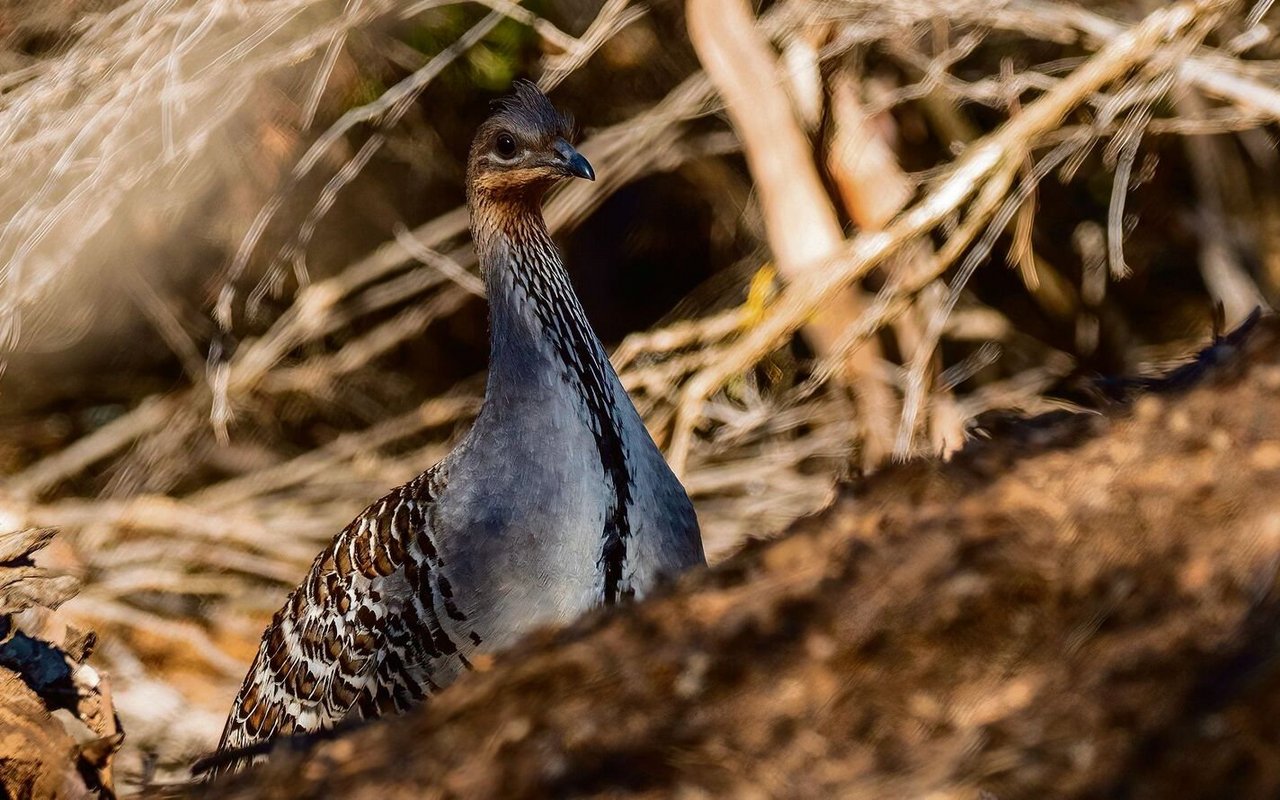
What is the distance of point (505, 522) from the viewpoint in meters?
3.23

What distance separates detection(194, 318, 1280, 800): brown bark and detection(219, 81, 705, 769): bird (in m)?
1.30

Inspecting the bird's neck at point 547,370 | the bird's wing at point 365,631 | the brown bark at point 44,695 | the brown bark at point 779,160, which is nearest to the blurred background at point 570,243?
the brown bark at point 779,160

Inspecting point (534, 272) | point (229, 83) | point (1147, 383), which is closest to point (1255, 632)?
point (1147, 383)

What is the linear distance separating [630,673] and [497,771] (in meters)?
0.19

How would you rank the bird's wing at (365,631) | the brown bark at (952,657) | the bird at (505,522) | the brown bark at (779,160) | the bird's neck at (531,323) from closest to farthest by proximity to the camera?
the brown bark at (952,657)
the bird at (505,522)
the bird's wing at (365,631)
the bird's neck at (531,323)
the brown bark at (779,160)

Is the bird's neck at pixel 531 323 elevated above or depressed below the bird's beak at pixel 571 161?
below

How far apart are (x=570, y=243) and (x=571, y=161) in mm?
4789

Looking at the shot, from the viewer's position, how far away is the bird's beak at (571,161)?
3639mm

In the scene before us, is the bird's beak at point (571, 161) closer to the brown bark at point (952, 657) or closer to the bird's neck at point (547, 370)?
the bird's neck at point (547, 370)

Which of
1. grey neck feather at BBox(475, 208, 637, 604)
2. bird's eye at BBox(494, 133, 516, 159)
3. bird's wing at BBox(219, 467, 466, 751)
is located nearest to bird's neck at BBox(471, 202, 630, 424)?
grey neck feather at BBox(475, 208, 637, 604)

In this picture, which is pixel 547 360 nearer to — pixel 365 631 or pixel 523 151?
pixel 523 151

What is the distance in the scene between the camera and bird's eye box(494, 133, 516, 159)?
3744mm

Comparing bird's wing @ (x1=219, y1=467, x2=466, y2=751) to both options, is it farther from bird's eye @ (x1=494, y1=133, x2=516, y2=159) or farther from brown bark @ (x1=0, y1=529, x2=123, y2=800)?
bird's eye @ (x1=494, y1=133, x2=516, y2=159)

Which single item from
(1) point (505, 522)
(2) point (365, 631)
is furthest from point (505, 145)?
(2) point (365, 631)
